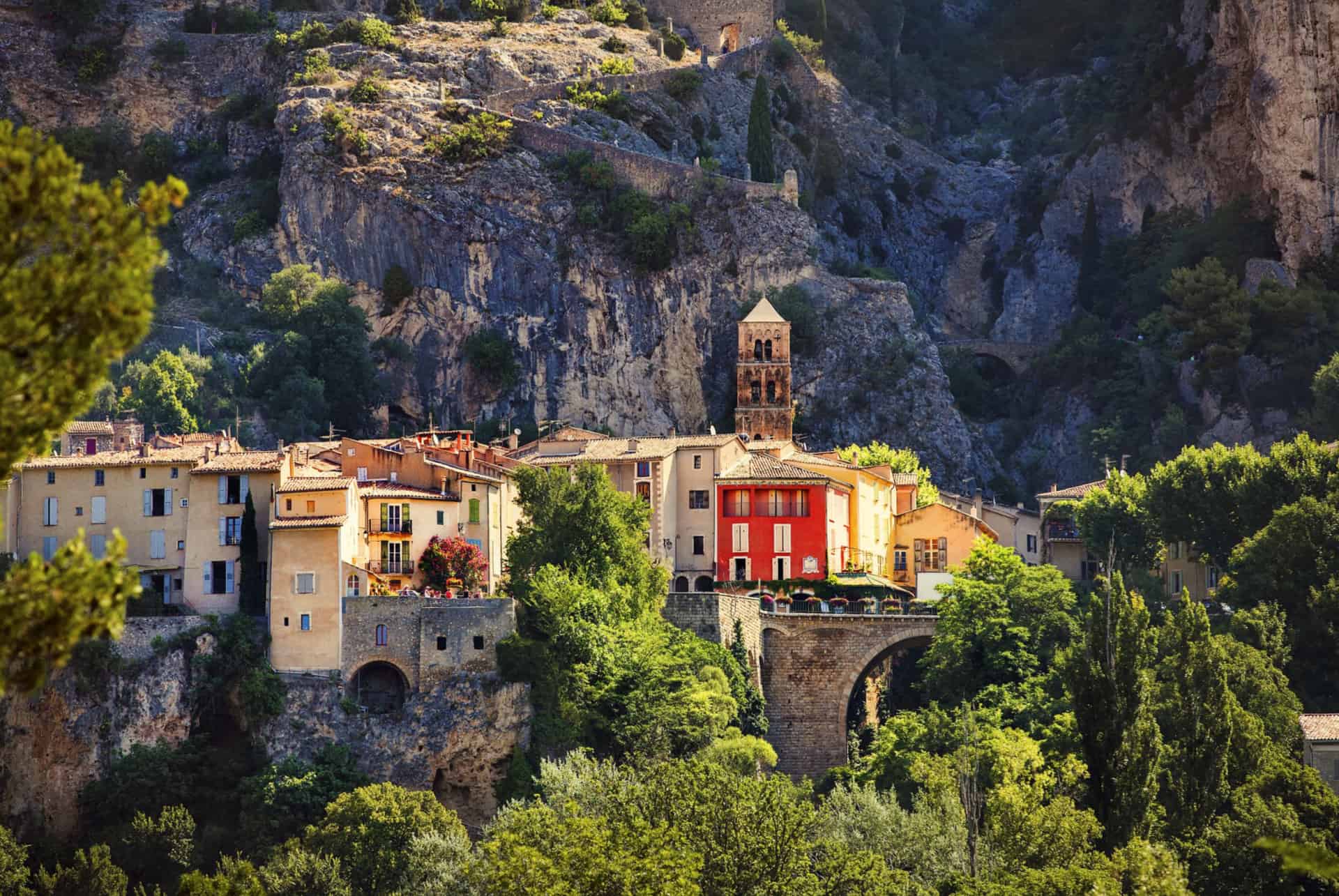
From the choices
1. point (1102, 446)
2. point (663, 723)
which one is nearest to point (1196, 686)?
point (663, 723)

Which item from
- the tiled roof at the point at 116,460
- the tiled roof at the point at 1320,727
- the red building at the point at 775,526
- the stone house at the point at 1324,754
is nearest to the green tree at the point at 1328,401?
the red building at the point at 775,526

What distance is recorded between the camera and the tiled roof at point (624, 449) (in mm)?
81500

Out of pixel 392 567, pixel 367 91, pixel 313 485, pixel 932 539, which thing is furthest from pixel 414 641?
pixel 367 91

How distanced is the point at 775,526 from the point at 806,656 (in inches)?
229

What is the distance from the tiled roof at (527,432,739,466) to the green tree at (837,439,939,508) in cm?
798

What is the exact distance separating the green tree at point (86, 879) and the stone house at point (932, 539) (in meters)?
31.7

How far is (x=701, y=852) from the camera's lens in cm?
5912

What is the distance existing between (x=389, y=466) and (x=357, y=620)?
26.1ft

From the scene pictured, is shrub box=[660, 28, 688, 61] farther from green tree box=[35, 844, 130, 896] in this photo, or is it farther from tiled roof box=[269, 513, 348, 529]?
green tree box=[35, 844, 130, 896]

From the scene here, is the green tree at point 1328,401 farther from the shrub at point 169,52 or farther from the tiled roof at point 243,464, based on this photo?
the shrub at point 169,52

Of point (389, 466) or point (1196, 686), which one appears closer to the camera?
point (1196, 686)

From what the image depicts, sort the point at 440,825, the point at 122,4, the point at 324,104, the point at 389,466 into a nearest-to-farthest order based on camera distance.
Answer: the point at 440,825
the point at 389,466
the point at 324,104
the point at 122,4

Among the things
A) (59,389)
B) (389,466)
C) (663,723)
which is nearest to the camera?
(59,389)

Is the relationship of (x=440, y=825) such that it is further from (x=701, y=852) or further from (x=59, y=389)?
(x=59, y=389)
